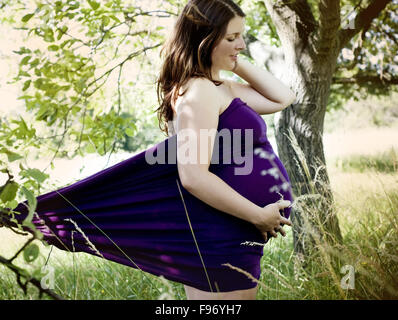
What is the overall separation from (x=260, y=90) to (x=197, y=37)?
0.54 m

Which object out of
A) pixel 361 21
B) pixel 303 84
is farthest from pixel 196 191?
pixel 361 21

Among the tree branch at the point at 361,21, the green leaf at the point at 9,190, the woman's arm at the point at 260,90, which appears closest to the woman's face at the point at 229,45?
the woman's arm at the point at 260,90

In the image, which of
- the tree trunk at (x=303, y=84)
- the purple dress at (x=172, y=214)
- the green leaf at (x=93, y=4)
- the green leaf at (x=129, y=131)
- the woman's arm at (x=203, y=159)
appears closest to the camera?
the woman's arm at (x=203, y=159)

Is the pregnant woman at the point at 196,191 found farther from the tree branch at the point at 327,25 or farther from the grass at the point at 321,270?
the tree branch at the point at 327,25

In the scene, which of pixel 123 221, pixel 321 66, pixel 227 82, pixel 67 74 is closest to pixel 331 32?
pixel 321 66

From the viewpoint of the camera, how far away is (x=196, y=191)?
162cm

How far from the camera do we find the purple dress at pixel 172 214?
1739mm

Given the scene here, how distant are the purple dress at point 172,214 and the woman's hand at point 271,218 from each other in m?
0.07

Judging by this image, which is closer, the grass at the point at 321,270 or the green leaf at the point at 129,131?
the grass at the point at 321,270

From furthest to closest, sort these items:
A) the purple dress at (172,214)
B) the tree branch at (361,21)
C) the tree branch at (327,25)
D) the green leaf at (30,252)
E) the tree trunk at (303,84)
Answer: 1. the tree branch at (361,21)
2. the tree trunk at (303,84)
3. the tree branch at (327,25)
4. the purple dress at (172,214)
5. the green leaf at (30,252)

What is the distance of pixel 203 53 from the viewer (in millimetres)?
1797

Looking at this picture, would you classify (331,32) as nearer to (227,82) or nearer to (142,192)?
(227,82)

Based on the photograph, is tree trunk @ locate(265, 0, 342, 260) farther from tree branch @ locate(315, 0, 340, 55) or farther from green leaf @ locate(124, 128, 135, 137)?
green leaf @ locate(124, 128, 135, 137)

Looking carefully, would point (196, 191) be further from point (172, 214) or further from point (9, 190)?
point (9, 190)
